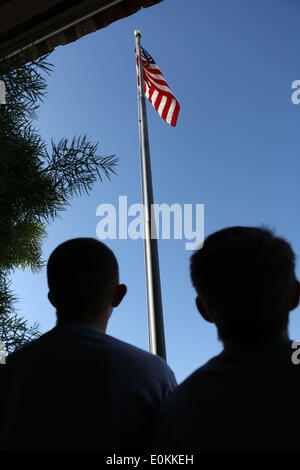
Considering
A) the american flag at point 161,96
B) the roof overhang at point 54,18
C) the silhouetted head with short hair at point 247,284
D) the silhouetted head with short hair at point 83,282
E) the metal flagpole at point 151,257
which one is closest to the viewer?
the silhouetted head with short hair at point 247,284

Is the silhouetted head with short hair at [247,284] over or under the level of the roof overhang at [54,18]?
under

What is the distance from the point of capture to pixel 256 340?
2.48ft

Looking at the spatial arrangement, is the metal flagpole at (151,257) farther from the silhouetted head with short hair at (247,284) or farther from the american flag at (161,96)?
the silhouetted head with short hair at (247,284)

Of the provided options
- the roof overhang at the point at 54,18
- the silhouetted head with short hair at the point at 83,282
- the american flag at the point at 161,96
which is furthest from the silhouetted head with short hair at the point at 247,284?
the american flag at the point at 161,96

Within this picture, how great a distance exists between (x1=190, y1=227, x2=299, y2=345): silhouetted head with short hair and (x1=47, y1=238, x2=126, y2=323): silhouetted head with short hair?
28cm

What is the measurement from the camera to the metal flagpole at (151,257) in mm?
2199

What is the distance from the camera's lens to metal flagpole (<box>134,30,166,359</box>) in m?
2.20

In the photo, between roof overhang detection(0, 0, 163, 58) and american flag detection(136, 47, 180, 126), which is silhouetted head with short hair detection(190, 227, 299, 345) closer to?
roof overhang detection(0, 0, 163, 58)

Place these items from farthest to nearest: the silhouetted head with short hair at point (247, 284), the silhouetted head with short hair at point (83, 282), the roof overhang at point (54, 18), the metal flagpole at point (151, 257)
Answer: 1. the roof overhang at point (54, 18)
2. the metal flagpole at point (151, 257)
3. the silhouetted head with short hair at point (83, 282)
4. the silhouetted head with short hair at point (247, 284)

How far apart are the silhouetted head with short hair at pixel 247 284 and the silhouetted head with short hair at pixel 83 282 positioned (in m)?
0.28

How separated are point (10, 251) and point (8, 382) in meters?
1.25

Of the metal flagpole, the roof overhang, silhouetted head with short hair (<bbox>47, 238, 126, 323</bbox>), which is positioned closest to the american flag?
the metal flagpole

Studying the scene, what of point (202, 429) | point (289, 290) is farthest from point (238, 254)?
point (202, 429)

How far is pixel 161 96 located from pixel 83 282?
4.11 metres
